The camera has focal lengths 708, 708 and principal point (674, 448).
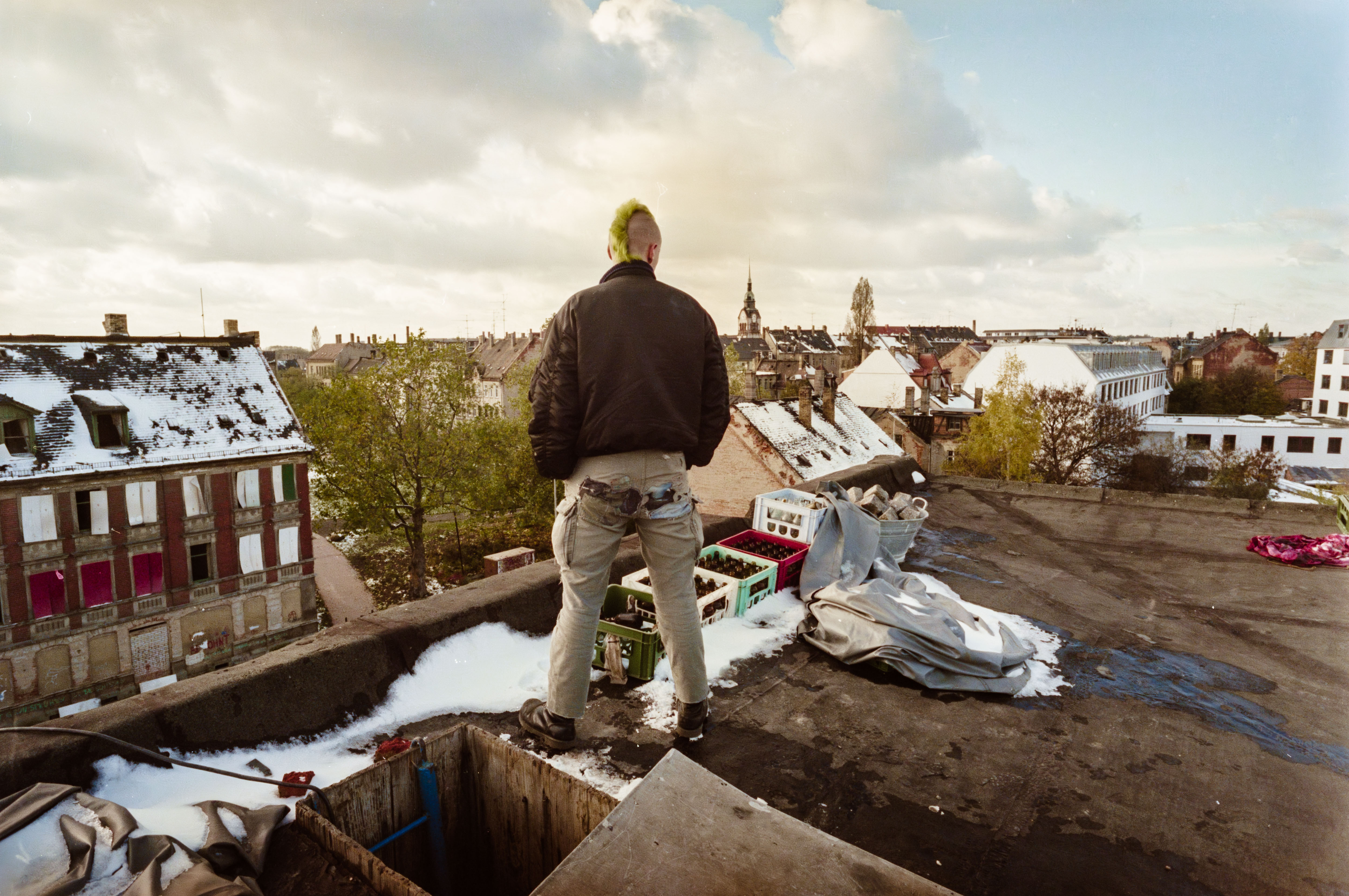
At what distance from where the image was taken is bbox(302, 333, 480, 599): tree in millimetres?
24250

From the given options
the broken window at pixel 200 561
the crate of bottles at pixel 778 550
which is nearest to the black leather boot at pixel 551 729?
the crate of bottles at pixel 778 550

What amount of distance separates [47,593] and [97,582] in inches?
39.6

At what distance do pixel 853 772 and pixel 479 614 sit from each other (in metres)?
2.15

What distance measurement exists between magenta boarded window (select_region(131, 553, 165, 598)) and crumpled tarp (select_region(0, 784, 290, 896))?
21845 millimetres

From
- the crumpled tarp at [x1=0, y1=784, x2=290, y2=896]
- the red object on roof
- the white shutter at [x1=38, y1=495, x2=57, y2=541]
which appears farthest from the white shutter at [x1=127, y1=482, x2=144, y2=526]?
the crumpled tarp at [x1=0, y1=784, x2=290, y2=896]

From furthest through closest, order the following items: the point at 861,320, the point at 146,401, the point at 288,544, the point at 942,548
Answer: the point at 861,320 → the point at 288,544 → the point at 146,401 → the point at 942,548

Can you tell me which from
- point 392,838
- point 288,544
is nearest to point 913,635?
point 392,838

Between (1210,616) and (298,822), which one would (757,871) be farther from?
(1210,616)

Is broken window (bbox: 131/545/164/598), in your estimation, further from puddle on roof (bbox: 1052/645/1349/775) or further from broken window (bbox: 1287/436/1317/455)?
broken window (bbox: 1287/436/1317/455)

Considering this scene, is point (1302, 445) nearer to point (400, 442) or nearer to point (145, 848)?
point (400, 442)

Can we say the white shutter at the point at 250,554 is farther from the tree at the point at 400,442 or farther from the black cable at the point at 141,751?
the black cable at the point at 141,751

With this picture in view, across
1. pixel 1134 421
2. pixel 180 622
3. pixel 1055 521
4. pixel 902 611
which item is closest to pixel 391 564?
pixel 180 622

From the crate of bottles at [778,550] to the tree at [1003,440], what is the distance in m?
26.8

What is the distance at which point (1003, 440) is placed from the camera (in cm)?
3164
